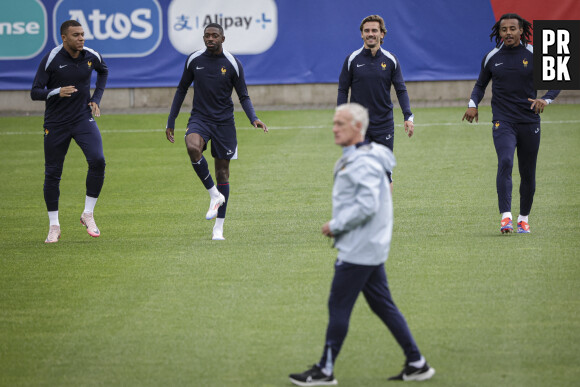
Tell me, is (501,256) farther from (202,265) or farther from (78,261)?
(78,261)

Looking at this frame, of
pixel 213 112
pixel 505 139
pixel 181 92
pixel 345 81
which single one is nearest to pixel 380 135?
pixel 345 81

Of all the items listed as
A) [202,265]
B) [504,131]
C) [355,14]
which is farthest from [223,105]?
[355,14]

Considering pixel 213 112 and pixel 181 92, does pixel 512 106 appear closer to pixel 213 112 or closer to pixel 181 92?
pixel 213 112

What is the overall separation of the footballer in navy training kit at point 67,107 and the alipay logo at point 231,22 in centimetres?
1521

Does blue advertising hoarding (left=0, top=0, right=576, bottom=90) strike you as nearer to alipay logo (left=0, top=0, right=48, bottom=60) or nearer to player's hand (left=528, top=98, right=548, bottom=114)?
alipay logo (left=0, top=0, right=48, bottom=60)

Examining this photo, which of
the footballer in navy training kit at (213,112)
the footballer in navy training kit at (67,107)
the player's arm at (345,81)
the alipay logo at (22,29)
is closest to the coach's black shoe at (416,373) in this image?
the footballer in navy training kit at (213,112)

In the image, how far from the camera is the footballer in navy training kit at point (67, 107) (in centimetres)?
1020

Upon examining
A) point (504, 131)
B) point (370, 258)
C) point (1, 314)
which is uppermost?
point (504, 131)

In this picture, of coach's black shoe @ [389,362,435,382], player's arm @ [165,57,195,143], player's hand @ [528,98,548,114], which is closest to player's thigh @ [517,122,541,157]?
player's hand @ [528,98,548,114]

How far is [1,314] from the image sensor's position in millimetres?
7383

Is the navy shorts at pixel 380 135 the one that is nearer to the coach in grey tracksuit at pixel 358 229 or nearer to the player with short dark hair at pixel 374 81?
the player with short dark hair at pixel 374 81

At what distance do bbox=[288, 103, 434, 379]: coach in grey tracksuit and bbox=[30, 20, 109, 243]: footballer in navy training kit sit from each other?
559 cm

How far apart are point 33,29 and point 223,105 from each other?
16.9m

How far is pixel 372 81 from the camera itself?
10352mm
